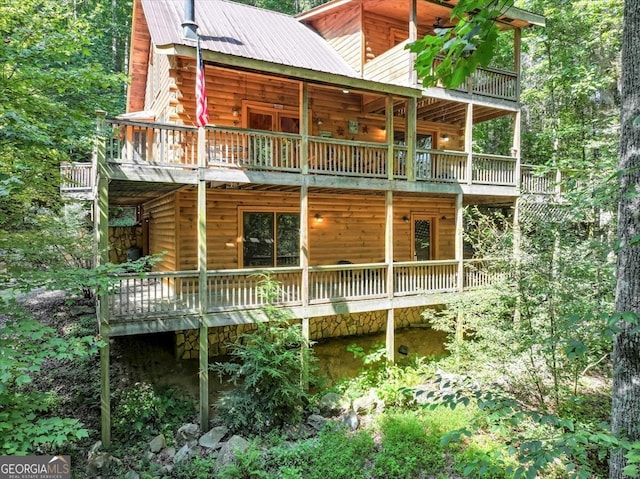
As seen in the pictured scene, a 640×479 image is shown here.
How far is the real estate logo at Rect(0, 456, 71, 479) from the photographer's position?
16.7 ft

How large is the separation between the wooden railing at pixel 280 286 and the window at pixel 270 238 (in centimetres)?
121

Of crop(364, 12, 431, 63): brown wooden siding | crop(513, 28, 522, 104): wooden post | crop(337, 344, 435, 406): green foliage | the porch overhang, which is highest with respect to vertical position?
crop(364, 12, 431, 63): brown wooden siding

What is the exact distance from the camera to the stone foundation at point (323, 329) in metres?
10.1

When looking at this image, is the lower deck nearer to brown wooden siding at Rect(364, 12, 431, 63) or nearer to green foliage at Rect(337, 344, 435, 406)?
green foliage at Rect(337, 344, 435, 406)

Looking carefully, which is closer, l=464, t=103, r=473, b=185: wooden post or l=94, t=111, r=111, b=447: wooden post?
l=94, t=111, r=111, b=447: wooden post

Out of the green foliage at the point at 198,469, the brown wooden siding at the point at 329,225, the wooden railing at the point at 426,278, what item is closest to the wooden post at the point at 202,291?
the green foliage at the point at 198,469

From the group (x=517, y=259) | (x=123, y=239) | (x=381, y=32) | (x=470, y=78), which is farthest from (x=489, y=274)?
(x=123, y=239)

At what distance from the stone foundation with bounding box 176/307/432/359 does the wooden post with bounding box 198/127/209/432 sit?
1.54 meters

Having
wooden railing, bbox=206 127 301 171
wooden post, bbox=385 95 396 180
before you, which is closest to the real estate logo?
wooden railing, bbox=206 127 301 171

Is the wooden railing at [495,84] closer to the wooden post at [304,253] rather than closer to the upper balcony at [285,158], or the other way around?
the upper balcony at [285,158]

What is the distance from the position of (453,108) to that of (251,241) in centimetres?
811

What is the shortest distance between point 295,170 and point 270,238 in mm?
3208

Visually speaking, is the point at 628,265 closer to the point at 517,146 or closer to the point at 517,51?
the point at 517,146

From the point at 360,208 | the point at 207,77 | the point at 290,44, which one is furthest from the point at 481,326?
the point at 290,44
